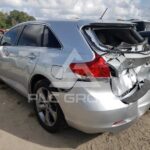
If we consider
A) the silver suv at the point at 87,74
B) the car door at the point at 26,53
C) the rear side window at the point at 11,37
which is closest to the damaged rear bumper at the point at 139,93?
the silver suv at the point at 87,74

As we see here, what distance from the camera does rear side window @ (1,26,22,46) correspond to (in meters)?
5.07

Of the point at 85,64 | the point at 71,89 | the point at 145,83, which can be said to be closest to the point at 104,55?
the point at 85,64

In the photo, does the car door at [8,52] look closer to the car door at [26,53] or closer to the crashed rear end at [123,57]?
the car door at [26,53]

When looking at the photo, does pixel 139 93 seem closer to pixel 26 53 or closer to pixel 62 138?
pixel 62 138

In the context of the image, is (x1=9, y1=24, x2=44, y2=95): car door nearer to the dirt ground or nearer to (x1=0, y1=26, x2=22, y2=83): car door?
(x1=0, y1=26, x2=22, y2=83): car door

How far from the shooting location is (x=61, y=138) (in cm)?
389

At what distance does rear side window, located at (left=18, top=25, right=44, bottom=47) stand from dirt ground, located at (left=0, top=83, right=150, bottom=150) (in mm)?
1225

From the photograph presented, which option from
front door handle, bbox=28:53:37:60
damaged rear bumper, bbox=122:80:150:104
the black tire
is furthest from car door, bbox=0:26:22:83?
damaged rear bumper, bbox=122:80:150:104

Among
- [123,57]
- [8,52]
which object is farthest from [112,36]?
[8,52]

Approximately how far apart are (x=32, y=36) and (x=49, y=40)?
0.64 m

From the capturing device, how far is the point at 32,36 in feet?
14.7

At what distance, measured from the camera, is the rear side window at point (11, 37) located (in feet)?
16.6

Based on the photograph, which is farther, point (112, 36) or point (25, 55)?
point (25, 55)

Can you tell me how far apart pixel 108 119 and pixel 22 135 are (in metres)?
1.39
